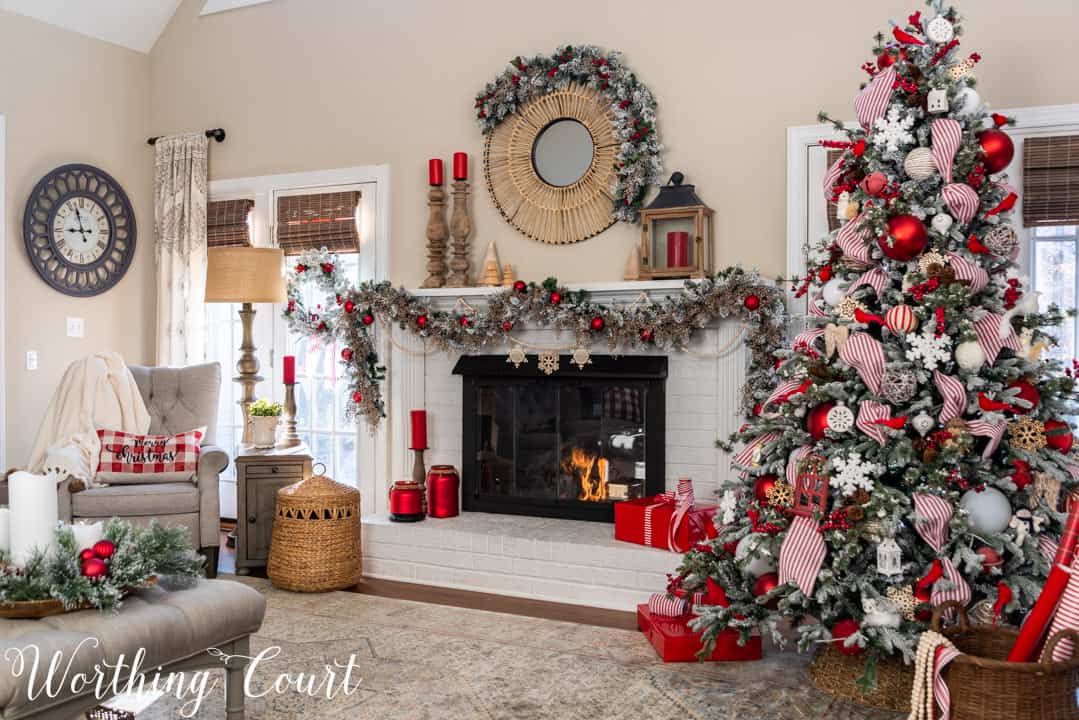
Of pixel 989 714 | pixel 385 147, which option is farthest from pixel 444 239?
pixel 989 714

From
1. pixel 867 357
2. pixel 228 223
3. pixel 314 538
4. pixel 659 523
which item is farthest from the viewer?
pixel 228 223

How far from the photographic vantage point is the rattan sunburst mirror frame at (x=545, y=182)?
14.9ft

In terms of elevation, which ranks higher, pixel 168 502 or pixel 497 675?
pixel 168 502

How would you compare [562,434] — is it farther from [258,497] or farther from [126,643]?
[126,643]

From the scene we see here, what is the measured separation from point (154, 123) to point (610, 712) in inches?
184

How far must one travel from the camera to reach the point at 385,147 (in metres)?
5.08

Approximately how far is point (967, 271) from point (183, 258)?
172 inches

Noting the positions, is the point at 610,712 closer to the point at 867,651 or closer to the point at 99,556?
the point at 867,651

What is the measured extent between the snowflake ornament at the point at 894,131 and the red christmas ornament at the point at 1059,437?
1018 mm

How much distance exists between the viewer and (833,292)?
10.5ft

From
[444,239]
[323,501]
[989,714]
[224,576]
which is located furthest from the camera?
[444,239]

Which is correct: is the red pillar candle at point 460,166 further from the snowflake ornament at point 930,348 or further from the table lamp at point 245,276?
the snowflake ornament at point 930,348

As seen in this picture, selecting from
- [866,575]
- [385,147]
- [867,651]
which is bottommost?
[867,651]

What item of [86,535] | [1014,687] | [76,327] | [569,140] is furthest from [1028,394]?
[76,327]
